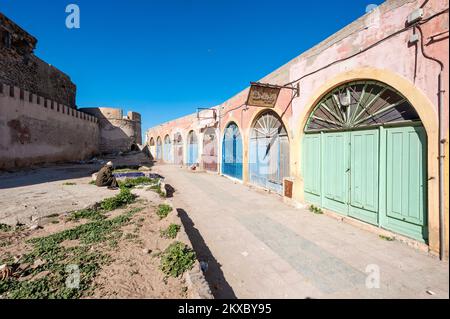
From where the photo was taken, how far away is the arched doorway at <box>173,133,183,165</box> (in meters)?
22.0

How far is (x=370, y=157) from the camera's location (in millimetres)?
4691

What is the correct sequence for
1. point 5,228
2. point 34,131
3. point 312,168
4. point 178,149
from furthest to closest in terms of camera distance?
1. point 178,149
2. point 34,131
3. point 312,168
4. point 5,228

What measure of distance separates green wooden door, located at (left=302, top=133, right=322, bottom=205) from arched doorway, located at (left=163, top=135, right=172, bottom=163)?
794 inches

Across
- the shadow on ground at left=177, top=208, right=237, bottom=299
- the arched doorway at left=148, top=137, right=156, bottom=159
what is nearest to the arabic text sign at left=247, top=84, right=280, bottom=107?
the shadow on ground at left=177, top=208, right=237, bottom=299

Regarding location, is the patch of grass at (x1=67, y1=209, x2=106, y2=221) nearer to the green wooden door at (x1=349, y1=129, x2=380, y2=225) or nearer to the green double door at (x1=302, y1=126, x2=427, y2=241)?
the green double door at (x1=302, y1=126, x2=427, y2=241)

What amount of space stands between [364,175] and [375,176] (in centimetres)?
27

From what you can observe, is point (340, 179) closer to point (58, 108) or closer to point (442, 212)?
point (442, 212)

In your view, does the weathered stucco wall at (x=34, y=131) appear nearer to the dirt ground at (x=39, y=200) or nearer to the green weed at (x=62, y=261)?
the dirt ground at (x=39, y=200)

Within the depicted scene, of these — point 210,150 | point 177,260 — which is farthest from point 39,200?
point 210,150

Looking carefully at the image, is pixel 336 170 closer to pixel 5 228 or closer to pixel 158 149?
pixel 5 228

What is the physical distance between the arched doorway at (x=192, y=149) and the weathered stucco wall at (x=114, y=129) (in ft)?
52.4

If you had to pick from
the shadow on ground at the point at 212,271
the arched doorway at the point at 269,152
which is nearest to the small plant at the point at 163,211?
the shadow on ground at the point at 212,271

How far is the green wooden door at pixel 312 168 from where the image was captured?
6109mm

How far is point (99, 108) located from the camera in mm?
29859
